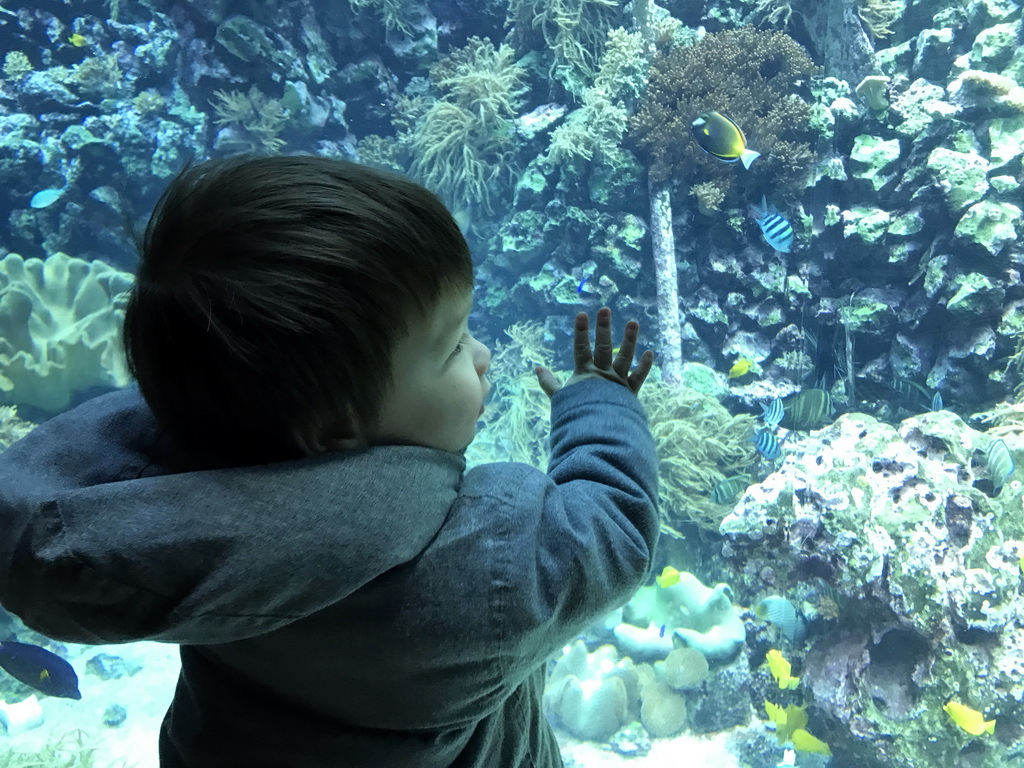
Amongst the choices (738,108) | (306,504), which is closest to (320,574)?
(306,504)

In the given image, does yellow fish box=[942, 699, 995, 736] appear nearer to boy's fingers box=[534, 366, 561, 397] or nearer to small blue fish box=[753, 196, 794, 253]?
small blue fish box=[753, 196, 794, 253]

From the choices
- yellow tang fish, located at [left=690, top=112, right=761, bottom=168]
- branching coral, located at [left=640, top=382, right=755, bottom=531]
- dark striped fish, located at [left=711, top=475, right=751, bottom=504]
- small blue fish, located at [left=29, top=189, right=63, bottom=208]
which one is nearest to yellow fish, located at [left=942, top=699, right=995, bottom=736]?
dark striped fish, located at [left=711, top=475, right=751, bottom=504]

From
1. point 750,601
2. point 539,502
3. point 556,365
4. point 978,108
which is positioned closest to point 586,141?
point 556,365

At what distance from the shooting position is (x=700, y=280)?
6020 mm

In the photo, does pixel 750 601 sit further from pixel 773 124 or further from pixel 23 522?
pixel 23 522

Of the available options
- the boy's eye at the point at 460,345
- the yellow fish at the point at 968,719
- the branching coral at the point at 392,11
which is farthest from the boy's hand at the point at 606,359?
the branching coral at the point at 392,11

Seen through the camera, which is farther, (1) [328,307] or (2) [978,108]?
(2) [978,108]

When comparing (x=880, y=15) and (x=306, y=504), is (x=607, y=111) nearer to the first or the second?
(x=880, y=15)

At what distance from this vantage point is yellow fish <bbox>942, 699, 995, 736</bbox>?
3.34m

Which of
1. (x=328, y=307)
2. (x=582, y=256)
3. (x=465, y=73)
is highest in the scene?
(x=328, y=307)

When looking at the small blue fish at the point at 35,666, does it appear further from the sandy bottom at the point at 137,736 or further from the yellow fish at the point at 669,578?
the yellow fish at the point at 669,578

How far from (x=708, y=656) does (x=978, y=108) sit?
4982mm

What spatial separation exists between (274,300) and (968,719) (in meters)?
4.19

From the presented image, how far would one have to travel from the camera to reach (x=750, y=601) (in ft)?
15.1
